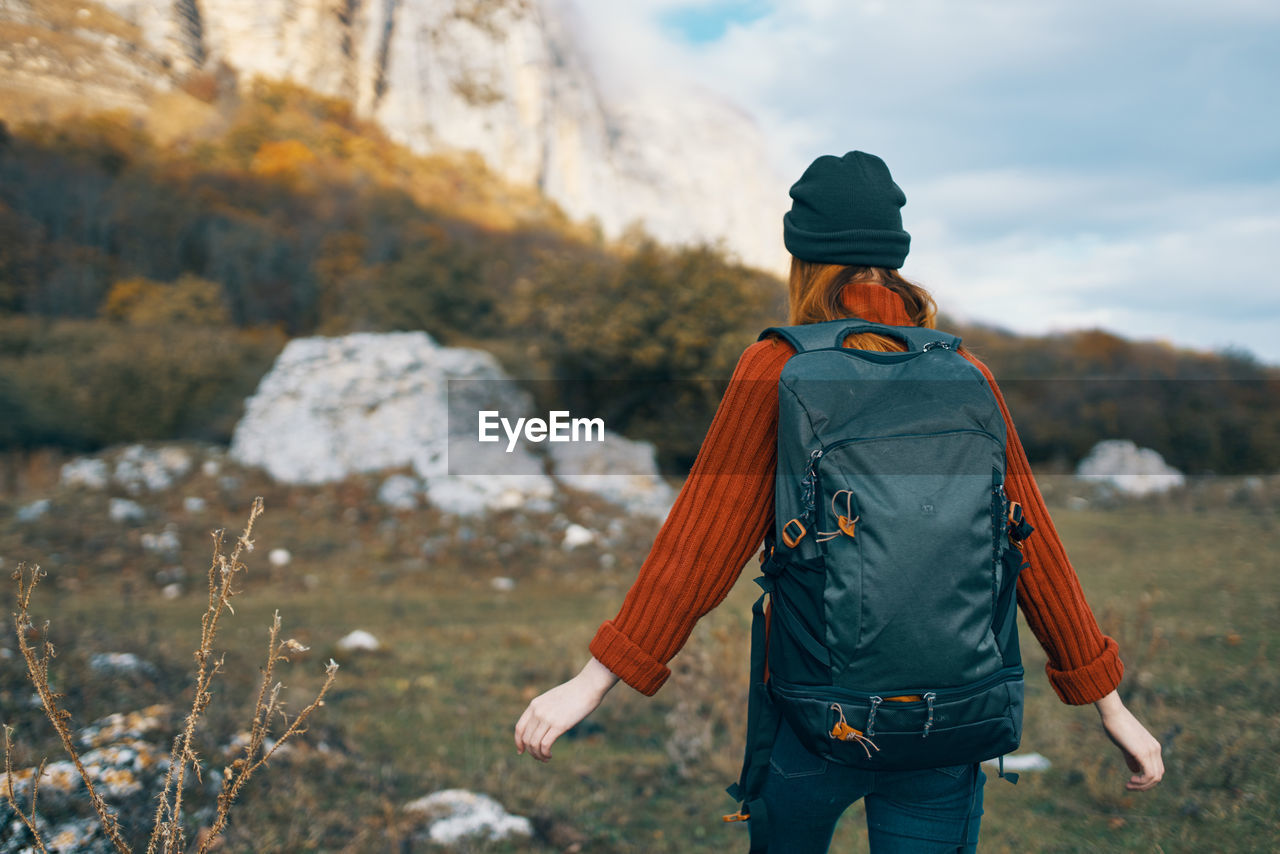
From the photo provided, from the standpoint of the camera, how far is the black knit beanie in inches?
54.2

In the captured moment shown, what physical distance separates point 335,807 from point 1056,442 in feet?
57.6

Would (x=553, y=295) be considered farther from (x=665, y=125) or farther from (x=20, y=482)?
(x=665, y=125)

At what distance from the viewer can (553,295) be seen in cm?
1335

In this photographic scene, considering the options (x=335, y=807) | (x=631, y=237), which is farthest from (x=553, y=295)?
(x=335, y=807)

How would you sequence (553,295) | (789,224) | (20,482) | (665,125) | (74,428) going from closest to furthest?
(789,224)
(20,482)
(74,428)
(553,295)
(665,125)

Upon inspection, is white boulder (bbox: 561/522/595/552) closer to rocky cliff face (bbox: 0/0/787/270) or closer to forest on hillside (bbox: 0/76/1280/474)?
forest on hillside (bbox: 0/76/1280/474)

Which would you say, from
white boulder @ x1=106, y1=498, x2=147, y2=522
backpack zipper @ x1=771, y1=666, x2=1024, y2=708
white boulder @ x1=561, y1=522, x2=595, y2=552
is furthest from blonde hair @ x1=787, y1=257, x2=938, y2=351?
white boulder @ x1=106, y1=498, x2=147, y2=522

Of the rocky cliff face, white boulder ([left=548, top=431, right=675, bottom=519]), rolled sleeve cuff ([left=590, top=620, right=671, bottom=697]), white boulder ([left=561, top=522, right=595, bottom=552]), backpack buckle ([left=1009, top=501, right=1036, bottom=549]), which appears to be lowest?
white boulder ([left=561, top=522, right=595, bottom=552])

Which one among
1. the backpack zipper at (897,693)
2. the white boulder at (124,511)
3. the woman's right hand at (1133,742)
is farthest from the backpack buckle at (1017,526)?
the white boulder at (124,511)

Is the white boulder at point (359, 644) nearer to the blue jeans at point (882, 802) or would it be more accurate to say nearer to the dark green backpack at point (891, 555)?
the blue jeans at point (882, 802)

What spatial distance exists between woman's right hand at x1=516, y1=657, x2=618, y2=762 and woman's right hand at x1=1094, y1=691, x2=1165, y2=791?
90 cm

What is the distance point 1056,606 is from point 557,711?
90cm

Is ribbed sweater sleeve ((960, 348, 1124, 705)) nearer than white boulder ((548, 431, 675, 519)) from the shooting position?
Yes

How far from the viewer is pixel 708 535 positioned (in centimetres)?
132
